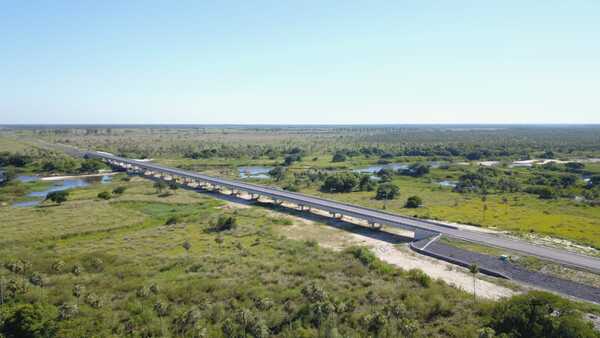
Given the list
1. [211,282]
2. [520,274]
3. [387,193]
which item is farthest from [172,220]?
[520,274]

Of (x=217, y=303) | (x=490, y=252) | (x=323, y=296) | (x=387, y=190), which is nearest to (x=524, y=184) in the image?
(x=387, y=190)

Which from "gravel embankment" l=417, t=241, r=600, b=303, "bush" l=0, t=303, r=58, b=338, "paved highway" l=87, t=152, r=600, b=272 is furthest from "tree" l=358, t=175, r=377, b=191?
"bush" l=0, t=303, r=58, b=338

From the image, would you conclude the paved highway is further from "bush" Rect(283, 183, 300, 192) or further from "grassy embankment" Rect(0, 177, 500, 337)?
"grassy embankment" Rect(0, 177, 500, 337)

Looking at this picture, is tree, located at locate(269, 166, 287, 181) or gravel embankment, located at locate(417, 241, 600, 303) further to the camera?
tree, located at locate(269, 166, 287, 181)

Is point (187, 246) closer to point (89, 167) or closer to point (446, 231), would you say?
point (446, 231)

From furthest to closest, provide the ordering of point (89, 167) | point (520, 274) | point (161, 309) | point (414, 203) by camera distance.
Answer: point (89, 167) < point (414, 203) < point (520, 274) < point (161, 309)

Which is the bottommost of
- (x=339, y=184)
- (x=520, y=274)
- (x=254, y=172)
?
(x=254, y=172)
